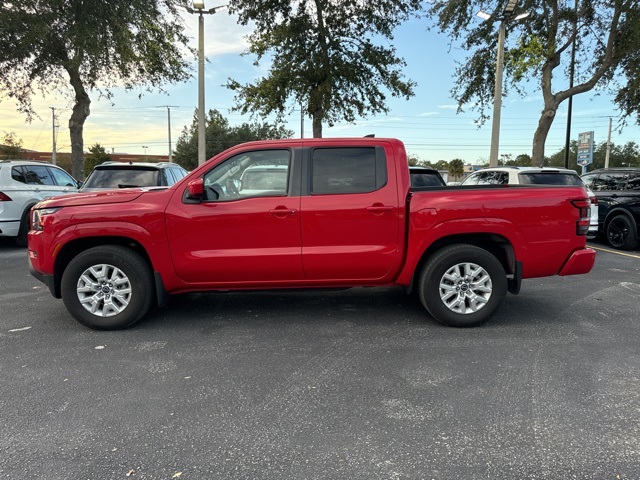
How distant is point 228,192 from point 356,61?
15.4 meters

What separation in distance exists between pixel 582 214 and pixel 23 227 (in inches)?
386

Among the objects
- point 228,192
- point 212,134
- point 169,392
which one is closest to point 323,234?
point 228,192

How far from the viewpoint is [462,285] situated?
14.9 feet

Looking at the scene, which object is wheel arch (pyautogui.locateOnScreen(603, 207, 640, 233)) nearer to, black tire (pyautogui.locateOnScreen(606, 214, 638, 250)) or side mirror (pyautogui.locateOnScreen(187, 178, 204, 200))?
black tire (pyautogui.locateOnScreen(606, 214, 638, 250))

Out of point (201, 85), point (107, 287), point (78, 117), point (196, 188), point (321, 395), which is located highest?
point (201, 85)

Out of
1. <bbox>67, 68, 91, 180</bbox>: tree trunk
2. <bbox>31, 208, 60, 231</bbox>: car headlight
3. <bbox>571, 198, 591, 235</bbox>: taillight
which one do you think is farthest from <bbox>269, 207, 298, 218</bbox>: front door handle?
<bbox>67, 68, 91, 180</bbox>: tree trunk

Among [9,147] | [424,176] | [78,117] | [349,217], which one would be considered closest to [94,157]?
[9,147]

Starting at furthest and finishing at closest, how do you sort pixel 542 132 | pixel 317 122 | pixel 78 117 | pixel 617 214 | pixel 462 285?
pixel 317 122, pixel 542 132, pixel 78 117, pixel 617 214, pixel 462 285

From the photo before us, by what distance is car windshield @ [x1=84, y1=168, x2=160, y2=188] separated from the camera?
8.32 metres

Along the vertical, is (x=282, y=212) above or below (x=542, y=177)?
below

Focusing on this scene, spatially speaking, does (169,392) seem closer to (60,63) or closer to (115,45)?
(115,45)

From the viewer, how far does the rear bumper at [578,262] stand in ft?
15.2

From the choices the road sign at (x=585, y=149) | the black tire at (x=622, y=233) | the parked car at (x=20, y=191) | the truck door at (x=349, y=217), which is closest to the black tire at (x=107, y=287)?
the truck door at (x=349, y=217)

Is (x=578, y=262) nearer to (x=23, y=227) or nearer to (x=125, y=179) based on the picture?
(x=125, y=179)
